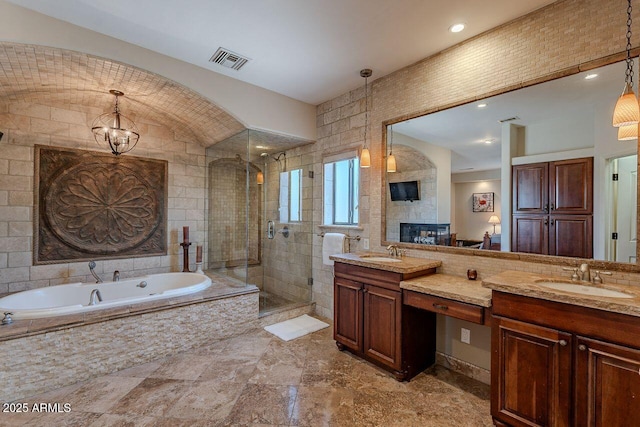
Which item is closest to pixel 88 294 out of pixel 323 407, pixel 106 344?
pixel 106 344

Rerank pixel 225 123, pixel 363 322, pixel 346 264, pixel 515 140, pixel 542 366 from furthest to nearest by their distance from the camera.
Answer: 1. pixel 225 123
2. pixel 346 264
3. pixel 363 322
4. pixel 515 140
5. pixel 542 366

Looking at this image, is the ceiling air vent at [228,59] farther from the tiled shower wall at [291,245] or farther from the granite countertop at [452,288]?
the granite countertop at [452,288]

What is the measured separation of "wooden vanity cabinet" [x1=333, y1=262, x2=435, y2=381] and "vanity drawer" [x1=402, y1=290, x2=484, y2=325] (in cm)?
10

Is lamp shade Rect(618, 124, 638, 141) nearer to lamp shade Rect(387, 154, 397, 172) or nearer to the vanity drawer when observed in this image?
the vanity drawer

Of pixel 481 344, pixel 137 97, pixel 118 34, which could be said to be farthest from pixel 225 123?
pixel 481 344

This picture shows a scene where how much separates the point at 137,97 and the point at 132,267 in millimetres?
2047

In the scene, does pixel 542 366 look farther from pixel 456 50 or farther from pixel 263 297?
pixel 263 297

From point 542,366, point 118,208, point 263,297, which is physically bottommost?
point 263,297

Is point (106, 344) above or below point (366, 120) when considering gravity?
below

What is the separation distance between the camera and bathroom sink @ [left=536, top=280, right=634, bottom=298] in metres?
1.65

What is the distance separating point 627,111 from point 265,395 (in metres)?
2.89

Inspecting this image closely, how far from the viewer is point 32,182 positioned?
9.95ft

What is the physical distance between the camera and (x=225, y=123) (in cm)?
343

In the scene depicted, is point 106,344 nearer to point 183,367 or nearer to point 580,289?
point 183,367
